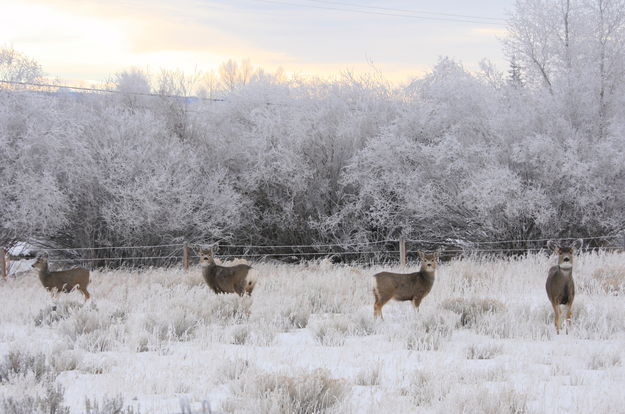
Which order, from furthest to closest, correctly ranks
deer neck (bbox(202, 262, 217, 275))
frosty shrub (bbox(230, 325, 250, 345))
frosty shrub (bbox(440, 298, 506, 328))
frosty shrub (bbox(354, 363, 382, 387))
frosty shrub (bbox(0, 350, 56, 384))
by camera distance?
1. deer neck (bbox(202, 262, 217, 275))
2. frosty shrub (bbox(440, 298, 506, 328))
3. frosty shrub (bbox(230, 325, 250, 345))
4. frosty shrub (bbox(0, 350, 56, 384))
5. frosty shrub (bbox(354, 363, 382, 387))

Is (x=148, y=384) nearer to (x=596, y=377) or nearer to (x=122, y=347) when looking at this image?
(x=122, y=347)

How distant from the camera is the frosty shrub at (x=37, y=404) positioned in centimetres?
493

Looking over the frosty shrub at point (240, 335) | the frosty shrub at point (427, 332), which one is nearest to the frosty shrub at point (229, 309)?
the frosty shrub at point (240, 335)

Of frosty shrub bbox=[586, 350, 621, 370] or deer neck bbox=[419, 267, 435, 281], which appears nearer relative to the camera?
frosty shrub bbox=[586, 350, 621, 370]

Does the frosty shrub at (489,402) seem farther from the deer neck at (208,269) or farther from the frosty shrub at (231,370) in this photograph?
the deer neck at (208,269)

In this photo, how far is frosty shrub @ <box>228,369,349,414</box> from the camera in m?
5.20

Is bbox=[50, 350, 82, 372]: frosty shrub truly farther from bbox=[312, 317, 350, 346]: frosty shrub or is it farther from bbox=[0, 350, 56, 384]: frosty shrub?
bbox=[312, 317, 350, 346]: frosty shrub

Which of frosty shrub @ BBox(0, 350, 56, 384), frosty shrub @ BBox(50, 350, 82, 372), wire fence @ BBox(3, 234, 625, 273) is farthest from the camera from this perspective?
wire fence @ BBox(3, 234, 625, 273)

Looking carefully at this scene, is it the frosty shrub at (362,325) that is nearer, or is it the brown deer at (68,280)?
the frosty shrub at (362,325)

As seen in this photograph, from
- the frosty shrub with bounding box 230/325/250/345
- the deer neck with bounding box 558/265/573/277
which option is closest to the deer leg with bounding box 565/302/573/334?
the deer neck with bounding box 558/265/573/277

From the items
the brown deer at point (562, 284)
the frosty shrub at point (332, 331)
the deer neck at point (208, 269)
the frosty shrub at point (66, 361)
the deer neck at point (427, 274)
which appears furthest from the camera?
the deer neck at point (208, 269)

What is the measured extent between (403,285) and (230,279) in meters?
2.72

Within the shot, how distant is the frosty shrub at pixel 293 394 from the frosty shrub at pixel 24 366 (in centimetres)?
193

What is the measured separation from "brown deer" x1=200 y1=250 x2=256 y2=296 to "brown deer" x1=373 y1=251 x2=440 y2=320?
86.4 inches
